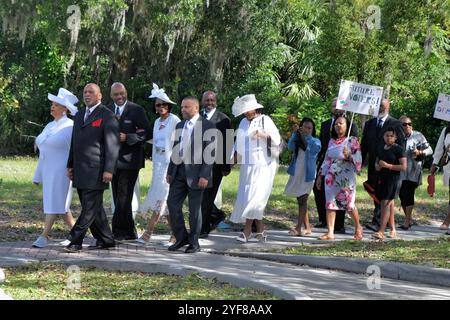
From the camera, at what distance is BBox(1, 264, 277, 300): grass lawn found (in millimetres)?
9859

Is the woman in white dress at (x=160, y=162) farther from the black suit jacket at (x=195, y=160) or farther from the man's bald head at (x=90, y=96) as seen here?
the man's bald head at (x=90, y=96)

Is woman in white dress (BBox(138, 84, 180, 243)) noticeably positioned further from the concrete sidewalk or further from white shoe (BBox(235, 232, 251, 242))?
white shoe (BBox(235, 232, 251, 242))

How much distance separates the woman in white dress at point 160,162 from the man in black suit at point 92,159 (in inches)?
38.8

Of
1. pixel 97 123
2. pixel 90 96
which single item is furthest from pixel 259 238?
pixel 90 96

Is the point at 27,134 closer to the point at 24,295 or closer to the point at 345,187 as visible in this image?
the point at 345,187

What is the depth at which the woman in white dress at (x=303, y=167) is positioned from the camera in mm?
15430

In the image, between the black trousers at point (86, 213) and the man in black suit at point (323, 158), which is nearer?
the black trousers at point (86, 213)

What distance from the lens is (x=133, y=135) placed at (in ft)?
46.0

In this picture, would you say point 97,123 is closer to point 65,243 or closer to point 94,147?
point 94,147

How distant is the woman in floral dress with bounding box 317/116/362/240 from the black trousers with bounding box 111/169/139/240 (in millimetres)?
2702

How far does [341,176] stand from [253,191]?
1.30 m

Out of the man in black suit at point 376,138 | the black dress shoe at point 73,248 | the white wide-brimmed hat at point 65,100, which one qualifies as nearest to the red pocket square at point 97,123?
the white wide-brimmed hat at point 65,100

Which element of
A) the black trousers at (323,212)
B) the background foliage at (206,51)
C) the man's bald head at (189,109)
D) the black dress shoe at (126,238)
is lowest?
the black dress shoe at (126,238)

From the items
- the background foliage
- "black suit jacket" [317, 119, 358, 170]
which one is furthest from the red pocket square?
the background foliage
